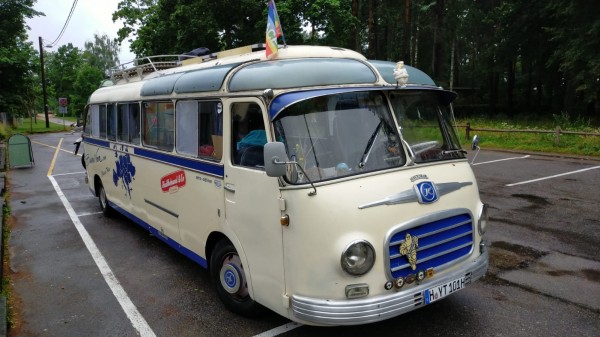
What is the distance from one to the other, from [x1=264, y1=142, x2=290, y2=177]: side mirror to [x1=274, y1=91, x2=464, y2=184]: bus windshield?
209mm

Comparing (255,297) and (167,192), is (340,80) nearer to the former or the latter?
(255,297)

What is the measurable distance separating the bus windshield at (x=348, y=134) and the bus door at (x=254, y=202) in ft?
0.90

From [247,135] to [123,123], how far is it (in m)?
3.99

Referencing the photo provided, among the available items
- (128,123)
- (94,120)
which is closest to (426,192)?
(128,123)

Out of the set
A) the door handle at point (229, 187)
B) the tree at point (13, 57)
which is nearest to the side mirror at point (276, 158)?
the door handle at point (229, 187)

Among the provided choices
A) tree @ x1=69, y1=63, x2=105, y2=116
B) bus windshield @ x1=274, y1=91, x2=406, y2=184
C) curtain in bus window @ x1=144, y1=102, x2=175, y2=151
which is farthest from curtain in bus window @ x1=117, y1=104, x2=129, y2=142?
tree @ x1=69, y1=63, x2=105, y2=116

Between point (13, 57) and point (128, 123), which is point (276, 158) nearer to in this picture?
point (128, 123)

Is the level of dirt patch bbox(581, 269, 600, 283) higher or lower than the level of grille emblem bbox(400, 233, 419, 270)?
lower

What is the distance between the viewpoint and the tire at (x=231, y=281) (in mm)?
4344

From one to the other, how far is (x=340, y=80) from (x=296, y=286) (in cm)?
181

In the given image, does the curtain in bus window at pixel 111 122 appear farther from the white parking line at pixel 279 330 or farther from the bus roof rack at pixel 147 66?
the white parking line at pixel 279 330

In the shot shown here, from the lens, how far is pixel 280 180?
11.8ft

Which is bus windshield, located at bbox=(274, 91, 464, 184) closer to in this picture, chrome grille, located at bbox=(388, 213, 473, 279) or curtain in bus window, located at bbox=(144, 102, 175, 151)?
chrome grille, located at bbox=(388, 213, 473, 279)

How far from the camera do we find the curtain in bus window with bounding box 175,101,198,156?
16.2ft
